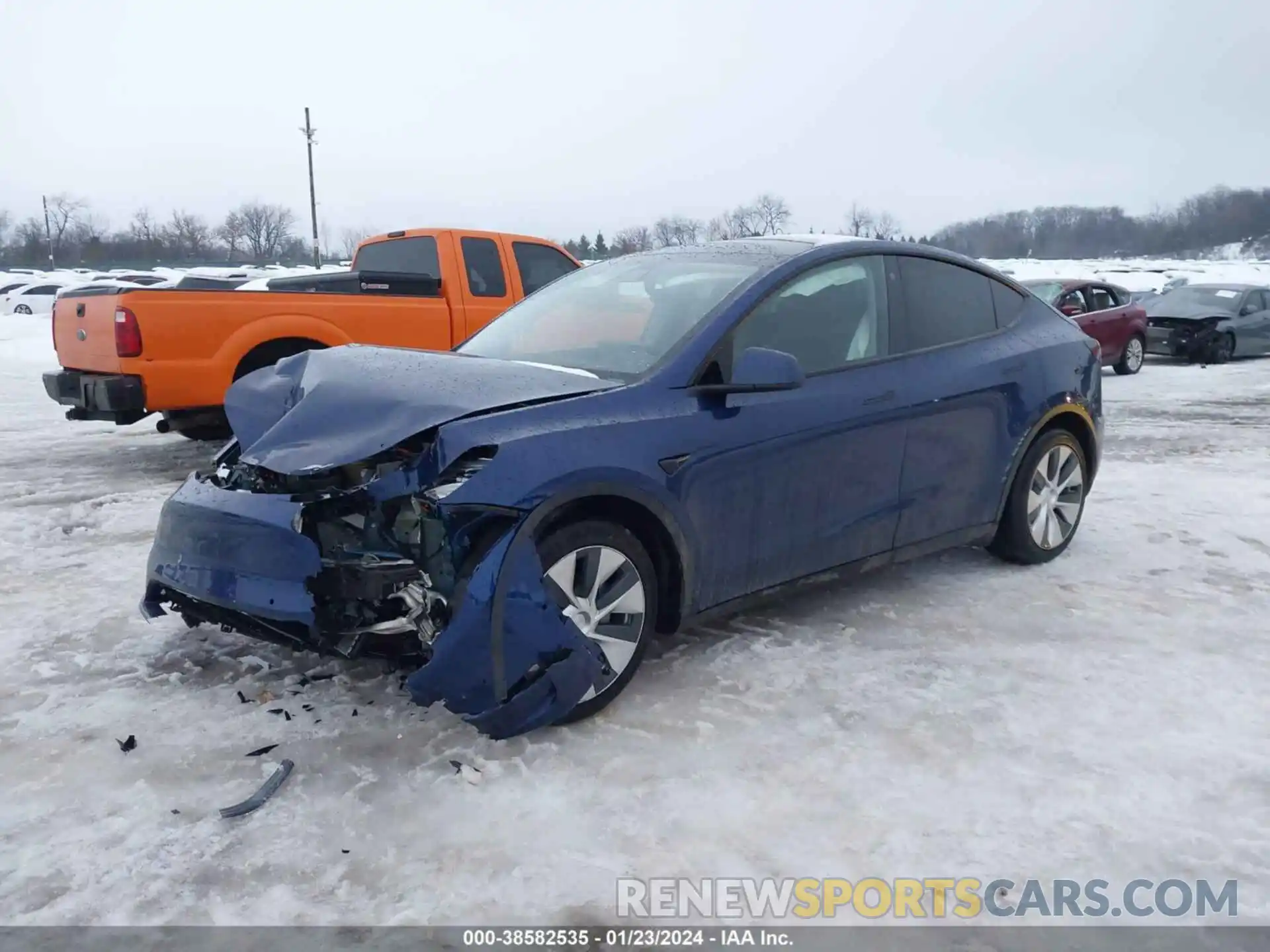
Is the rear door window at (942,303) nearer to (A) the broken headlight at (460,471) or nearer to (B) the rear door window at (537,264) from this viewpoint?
(A) the broken headlight at (460,471)

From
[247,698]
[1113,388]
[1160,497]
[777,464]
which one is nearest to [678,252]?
[777,464]

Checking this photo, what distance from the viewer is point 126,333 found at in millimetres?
6883

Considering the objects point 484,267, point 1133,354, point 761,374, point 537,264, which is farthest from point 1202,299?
point 761,374

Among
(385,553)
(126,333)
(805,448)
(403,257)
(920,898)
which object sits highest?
(403,257)

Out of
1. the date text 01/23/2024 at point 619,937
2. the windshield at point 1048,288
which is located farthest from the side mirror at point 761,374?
the windshield at point 1048,288

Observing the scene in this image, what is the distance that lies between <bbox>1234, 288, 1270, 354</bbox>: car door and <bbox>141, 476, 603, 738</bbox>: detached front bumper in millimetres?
18878

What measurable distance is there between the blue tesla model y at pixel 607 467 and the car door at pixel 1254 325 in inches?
632

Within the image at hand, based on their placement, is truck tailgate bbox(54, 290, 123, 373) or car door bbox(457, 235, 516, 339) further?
car door bbox(457, 235, 516, 339)

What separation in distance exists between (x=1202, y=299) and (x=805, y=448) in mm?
18105

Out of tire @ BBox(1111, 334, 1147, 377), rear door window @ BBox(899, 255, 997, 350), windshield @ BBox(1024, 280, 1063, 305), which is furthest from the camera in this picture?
tire @ BBox(1111, 334, 1147, 377)

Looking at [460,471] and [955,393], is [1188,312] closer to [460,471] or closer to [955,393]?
[955,393]

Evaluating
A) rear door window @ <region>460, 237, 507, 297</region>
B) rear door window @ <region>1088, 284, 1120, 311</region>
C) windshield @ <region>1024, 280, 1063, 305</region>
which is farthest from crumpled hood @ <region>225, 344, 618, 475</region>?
rear door window @ <region>1088, 284, 1120, 311</region>

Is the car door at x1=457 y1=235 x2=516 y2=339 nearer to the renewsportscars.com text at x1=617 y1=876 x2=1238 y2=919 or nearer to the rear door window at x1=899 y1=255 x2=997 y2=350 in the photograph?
the rear door window at x1=899 y1=255 x2=997 y2=350

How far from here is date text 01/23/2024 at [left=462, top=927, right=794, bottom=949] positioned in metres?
2.26
